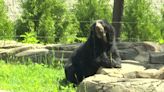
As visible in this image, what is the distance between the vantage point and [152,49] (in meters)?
10.9

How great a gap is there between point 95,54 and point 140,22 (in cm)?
711

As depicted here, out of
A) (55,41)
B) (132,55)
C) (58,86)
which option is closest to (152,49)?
(132,55)

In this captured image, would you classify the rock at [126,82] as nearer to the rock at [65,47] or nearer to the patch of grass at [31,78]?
the patch of grass at [31,78]

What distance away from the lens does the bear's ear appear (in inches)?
345

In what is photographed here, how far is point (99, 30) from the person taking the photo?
8805 mm

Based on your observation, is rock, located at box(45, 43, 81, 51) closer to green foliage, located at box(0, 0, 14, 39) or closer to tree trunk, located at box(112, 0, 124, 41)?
tree trunk, located at box(112, 0, 124, 41)

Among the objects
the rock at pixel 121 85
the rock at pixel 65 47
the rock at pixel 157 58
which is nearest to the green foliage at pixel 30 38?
the rock at pixel 65 47

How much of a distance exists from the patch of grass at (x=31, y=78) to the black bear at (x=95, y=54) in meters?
0.36

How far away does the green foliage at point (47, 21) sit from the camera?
50.5ft

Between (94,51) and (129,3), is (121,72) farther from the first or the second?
(129,3)

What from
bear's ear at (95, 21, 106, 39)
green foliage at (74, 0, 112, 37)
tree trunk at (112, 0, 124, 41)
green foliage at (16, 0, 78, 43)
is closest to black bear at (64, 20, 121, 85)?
bear's ear at (95, 21, 106, 39)

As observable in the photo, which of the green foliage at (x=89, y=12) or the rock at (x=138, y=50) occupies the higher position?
the green foliage at (x=89, y=12)

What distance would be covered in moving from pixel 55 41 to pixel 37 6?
1147 mm

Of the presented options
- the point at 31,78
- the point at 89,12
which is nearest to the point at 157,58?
the point at 31,78
